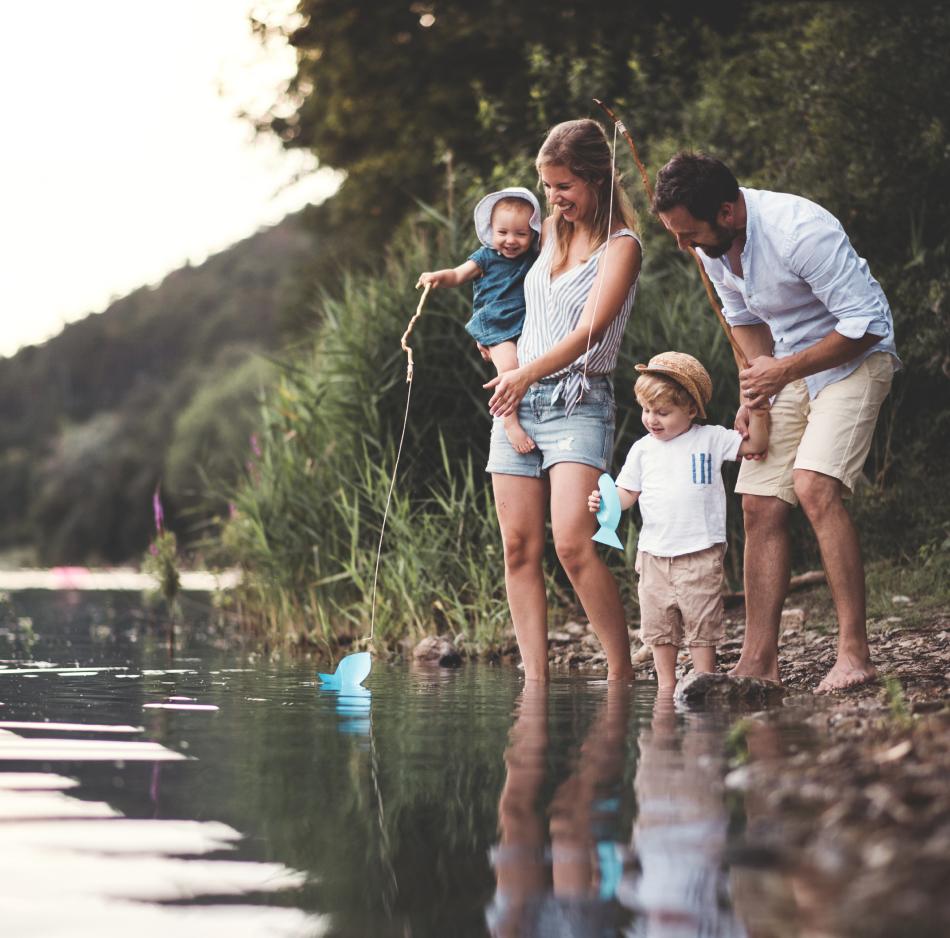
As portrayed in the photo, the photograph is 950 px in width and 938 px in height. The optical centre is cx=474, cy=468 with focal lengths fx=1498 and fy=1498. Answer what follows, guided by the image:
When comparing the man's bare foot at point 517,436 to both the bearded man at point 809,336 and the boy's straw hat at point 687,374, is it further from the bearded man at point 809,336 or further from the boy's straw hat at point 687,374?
the bearded man at point 809,336

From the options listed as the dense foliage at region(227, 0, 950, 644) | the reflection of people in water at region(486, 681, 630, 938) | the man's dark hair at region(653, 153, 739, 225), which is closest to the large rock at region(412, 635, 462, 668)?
the dense foliage at region(227, 0, 950, 644)

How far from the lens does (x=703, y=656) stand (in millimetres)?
5398

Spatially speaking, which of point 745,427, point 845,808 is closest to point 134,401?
point 745,427

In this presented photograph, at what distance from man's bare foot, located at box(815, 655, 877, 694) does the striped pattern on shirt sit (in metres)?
1.27

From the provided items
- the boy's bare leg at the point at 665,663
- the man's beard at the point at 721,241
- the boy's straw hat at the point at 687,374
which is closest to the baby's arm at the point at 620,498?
the boy's straw hat at the point at 687,374

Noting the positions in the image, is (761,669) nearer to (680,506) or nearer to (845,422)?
(680,506)

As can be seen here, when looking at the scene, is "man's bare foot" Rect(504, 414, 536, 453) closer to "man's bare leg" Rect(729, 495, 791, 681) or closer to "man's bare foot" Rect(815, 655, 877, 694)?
"man's bare leg" Rect(729, 495, 791, 681)

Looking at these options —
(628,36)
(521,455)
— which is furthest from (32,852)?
(628,36)

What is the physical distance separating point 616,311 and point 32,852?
10.7ft

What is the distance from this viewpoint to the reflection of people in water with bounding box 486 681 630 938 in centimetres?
210

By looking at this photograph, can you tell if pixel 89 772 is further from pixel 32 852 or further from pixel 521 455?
pixel 521 455

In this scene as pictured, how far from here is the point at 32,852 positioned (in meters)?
2.51

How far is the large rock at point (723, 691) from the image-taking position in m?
4.71

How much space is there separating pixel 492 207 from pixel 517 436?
930mm
